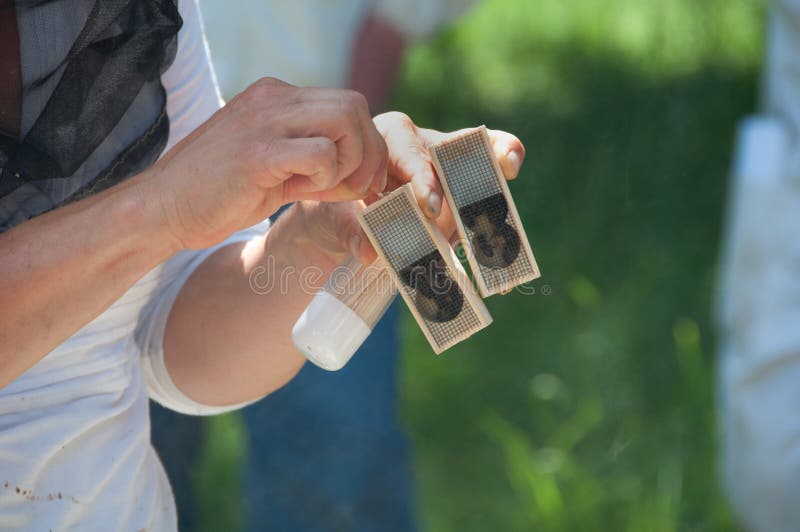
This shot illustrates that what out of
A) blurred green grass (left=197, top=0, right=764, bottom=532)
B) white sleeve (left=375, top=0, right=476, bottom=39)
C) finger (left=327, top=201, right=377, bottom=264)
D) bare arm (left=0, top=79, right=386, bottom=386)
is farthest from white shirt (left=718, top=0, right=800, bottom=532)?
bare arm (left=0, top=79, right=386, bottom=386)

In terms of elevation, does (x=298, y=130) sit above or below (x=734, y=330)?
above

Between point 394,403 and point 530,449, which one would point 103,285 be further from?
point 530,449

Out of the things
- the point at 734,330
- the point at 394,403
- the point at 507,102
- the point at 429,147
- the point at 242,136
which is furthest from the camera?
the point at 507,102

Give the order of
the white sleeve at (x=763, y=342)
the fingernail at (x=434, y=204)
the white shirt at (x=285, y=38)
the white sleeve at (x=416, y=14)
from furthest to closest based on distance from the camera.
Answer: the white sleeve at (x=416, y=14)
the white sleeve at (x=763, y=342)
the white shirt at (x=285, y=38)
the fingernail at (x=434, y=204)

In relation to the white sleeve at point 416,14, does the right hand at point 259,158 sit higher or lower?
higher

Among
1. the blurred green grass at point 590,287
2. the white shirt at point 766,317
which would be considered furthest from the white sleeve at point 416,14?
the white shirt at point 766,317

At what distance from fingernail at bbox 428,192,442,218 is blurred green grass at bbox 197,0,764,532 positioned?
1360 millimetres

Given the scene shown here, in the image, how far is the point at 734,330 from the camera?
2557 millimetres

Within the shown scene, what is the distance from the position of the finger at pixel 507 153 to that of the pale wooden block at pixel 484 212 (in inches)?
0.5

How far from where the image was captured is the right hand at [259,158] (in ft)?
3.08

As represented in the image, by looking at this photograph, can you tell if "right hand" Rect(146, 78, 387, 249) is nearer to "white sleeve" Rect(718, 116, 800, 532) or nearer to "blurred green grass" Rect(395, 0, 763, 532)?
"blurred green grass" Rect(395, 0, 763, 532)

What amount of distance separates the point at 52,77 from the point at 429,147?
404mm

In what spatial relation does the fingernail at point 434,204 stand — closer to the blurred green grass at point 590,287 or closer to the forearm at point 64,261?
the forearm at point 64,261

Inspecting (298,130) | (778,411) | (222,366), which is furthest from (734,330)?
(298,130)
